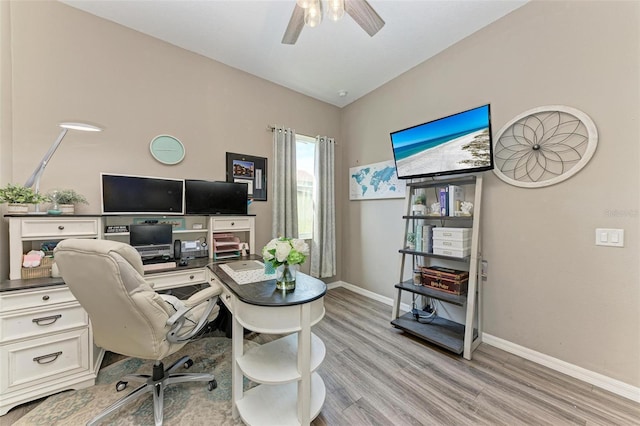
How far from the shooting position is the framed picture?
2.92 m

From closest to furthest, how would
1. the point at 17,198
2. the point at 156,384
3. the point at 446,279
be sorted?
the point at 156,384, the point at 17,198, the point at 446,279

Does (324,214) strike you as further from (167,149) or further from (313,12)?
(313,12)

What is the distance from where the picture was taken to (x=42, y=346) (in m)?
1.57

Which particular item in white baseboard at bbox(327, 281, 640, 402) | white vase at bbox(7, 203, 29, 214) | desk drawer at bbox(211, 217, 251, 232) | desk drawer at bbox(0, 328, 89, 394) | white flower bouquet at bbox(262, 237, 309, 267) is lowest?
white baseboard at bbox(327, 281, 640, 402)

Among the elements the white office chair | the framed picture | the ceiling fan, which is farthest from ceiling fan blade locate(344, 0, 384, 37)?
the white office chair

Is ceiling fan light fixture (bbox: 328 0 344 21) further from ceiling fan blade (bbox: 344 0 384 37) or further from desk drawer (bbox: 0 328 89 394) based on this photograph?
desk drawer (bbox: 0 328 89 394)

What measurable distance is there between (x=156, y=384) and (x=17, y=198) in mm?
1698

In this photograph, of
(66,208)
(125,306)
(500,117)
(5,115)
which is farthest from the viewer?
(500,117)

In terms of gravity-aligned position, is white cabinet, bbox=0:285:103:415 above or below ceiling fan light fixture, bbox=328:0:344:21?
below

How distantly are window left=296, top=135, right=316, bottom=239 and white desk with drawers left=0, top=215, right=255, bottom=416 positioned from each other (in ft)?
7.90

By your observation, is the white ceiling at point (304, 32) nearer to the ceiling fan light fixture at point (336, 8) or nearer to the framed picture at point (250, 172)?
the ceiling fan light fixture at point (336, 8)

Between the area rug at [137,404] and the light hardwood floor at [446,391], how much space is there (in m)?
0.23

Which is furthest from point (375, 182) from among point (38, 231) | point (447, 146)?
point (38, 231)

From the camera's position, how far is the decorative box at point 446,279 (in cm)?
225
